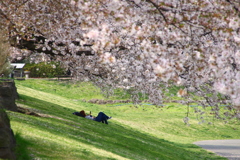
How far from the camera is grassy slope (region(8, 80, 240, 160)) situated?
12.5m

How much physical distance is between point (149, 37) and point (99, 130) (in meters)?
11.6

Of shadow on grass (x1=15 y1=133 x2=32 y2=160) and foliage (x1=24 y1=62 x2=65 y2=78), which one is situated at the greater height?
foliage (x1=24 y1=62 x2=65 y2=78)

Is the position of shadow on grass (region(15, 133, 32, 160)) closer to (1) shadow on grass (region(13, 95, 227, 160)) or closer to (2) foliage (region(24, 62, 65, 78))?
(1) shadow on grass (region(13, 95, 227, 160))

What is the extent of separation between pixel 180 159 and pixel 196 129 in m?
19.3

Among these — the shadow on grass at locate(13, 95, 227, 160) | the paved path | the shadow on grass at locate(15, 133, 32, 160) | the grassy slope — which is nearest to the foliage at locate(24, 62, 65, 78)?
the grassy slope

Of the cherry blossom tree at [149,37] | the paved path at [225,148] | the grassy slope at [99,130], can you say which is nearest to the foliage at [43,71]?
the grassy slope at [99,130]

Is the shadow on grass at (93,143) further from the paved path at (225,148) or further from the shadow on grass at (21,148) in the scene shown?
the paved path at (225,148)

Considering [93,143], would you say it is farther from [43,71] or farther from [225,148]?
[43,71]

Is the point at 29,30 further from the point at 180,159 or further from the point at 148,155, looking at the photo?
the point at 180,159

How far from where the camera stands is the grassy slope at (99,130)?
41.1ft

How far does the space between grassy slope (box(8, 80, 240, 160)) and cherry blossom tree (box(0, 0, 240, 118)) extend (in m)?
3.45

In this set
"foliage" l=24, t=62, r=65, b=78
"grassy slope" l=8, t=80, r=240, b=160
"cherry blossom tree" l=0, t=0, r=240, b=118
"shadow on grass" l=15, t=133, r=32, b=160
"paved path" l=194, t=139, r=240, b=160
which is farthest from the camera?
"foliage" l=24, t=62, r=65, b=78

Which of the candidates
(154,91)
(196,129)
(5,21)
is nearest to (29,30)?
(5,21)

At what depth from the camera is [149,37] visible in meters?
11.5
